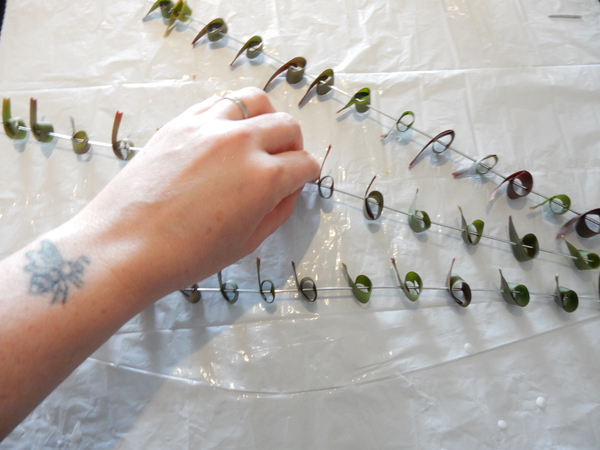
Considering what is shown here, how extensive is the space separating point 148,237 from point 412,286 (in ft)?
1.07

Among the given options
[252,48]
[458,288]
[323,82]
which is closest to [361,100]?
[323,82]

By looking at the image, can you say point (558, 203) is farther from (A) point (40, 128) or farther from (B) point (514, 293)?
(A) point (40, 128)

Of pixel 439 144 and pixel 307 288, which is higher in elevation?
pixel 439 144

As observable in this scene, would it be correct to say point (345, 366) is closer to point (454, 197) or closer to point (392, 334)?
point (392, 334)

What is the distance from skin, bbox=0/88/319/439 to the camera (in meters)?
0.34

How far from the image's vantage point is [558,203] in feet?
1.83

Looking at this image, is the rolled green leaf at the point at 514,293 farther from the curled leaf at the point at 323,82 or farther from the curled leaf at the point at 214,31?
the curled leaf at the point at 214,31

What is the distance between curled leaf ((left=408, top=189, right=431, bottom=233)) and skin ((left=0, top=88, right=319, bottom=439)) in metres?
0.16

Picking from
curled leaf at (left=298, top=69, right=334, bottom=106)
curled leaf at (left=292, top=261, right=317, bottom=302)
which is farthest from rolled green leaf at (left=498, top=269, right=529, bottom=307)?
curled leaf at (left=298, top=69, right=334, bottom=106)

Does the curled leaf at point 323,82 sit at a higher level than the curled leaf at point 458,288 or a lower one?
higher

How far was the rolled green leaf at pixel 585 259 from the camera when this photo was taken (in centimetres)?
53

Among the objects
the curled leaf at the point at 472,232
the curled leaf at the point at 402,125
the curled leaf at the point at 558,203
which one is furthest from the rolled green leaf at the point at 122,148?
the curled leaf at the point at 558,203

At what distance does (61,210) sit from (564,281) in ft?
2.24

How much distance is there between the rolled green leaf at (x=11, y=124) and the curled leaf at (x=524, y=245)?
0.70 metres
